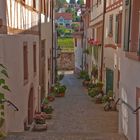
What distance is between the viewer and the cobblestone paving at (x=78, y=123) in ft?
39.7

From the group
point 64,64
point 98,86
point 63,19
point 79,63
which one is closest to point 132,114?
point 98,86

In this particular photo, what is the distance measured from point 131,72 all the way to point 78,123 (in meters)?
6.97

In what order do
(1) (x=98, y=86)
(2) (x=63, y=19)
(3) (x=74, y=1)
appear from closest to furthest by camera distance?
(1) (x=98, y=86) < (2) (x=63, y=19) < (3) (x=74, y=1)

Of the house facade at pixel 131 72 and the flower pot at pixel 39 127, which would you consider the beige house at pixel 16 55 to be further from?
the house facade at pixel 131 72

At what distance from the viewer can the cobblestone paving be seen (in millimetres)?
12086

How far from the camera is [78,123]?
61.6ft

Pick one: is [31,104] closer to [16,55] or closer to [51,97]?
[16,55]

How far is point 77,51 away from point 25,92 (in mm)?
40267

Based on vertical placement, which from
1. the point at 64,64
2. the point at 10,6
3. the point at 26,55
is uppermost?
the point at 10,6

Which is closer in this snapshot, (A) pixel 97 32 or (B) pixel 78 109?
(B) pixel 78 109

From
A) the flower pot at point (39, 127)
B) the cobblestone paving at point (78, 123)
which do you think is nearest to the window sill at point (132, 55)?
the cobblestone paving at point (78, 123)

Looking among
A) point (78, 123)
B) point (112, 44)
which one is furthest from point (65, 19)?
point (78, 123)

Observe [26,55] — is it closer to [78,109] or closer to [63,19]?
[78,109]

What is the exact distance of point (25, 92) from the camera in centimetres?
1558
